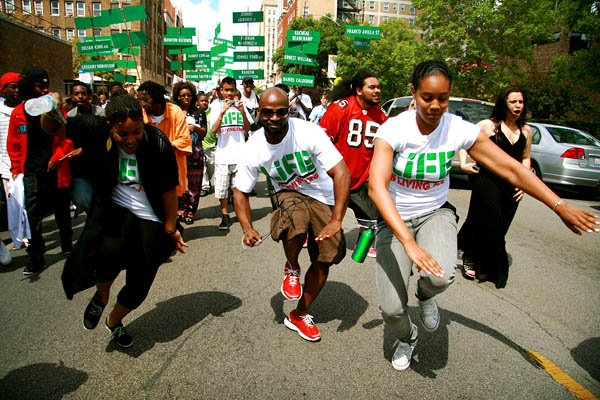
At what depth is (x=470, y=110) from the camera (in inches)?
401

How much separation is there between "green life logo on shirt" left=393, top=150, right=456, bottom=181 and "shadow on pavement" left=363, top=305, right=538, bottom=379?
4.27 feet

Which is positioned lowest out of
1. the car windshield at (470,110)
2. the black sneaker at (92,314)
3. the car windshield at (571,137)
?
the black sneaker at (92,314)

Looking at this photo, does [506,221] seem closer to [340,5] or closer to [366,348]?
[366,348]

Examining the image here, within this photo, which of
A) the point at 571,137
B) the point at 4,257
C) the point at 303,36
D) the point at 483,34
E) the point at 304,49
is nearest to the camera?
the point at 4,257

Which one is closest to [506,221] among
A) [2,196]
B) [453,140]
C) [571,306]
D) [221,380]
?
[571,306]

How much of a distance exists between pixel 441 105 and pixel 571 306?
2.75 m

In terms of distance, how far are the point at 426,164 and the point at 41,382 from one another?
113 inches

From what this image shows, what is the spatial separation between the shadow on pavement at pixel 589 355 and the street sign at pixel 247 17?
1269cm

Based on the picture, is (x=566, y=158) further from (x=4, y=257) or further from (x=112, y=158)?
(x=4, y=257)

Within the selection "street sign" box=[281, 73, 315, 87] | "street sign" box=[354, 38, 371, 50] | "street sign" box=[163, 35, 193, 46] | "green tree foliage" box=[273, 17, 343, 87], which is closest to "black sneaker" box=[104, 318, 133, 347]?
"street sign" box=[281, 73, 315, 87]

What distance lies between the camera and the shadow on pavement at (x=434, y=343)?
9.60ft

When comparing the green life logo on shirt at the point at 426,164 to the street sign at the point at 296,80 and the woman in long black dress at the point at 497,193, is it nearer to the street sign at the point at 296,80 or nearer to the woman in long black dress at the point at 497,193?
the woman in long black dress at the point at 497,193

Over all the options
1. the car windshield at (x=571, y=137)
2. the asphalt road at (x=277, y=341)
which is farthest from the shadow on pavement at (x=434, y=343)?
the car windshield at (x=571, y=137)

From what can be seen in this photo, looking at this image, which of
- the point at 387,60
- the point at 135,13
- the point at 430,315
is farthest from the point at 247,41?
the point at 387,60
